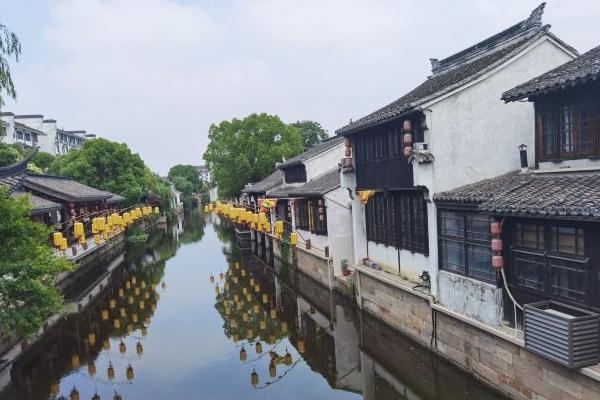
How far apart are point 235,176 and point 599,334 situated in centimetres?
5497

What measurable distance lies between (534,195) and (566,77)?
9.74ft

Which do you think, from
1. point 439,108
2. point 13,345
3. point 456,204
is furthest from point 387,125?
point 13,345

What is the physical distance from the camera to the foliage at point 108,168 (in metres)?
49.9

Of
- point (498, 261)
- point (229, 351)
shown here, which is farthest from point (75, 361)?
point (498, 261)

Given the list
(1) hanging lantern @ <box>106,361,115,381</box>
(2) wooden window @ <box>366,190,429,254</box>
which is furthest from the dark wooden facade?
(1) hanging lantern @ <box>106,361,115,381</box>

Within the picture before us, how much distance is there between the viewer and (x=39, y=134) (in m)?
82.4

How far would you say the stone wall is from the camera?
993 centimetres

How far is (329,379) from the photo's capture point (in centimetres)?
1614

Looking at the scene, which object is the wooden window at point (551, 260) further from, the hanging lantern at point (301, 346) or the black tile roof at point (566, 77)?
the hanging lantern at point (301, 346)

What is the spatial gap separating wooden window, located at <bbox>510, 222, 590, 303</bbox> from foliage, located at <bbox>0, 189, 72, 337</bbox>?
1352cm

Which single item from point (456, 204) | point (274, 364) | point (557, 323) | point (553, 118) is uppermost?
point (553, 118)

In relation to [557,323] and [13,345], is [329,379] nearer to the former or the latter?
[557,323]

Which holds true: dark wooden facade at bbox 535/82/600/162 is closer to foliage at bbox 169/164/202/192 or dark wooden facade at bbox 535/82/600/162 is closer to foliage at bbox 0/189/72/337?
foliage at bbox 0/189/72/337

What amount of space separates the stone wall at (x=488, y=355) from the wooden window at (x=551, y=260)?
1.55 m
